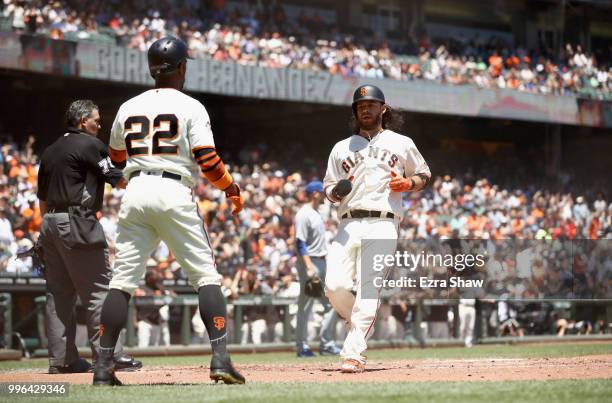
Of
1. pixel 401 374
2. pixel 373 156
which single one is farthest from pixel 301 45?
pixel 401 374

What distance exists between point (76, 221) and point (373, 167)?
233cm

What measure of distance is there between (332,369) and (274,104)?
853 inches

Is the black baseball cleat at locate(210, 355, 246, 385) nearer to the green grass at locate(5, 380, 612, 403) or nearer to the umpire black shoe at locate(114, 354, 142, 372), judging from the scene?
the green grass at locate(5, 380, 612, 403)

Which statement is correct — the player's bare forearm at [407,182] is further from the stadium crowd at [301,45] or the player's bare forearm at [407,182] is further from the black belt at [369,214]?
the stadium crowd at [301,45]

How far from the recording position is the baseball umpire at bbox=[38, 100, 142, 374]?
26.4ft

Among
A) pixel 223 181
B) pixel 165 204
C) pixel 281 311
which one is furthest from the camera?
pixel 281 311

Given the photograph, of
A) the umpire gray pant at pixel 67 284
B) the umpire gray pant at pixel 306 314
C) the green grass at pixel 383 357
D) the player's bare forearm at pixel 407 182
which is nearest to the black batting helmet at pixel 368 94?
the player's bare forearm at pixel 407 182

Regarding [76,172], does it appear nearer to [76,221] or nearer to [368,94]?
[76,221]

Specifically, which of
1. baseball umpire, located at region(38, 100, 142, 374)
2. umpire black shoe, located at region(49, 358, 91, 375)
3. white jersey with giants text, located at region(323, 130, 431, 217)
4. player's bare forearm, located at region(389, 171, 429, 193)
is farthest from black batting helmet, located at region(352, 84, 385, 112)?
umpire black shoe, located at region(49, 358, 91, 375)

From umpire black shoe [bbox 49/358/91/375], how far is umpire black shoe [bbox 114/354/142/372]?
0.25 metres

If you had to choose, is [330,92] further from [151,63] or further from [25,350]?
[151,63]

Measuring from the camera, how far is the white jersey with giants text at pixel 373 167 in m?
7.70

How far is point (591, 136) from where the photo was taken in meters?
35.8

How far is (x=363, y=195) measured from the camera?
25.3ft
